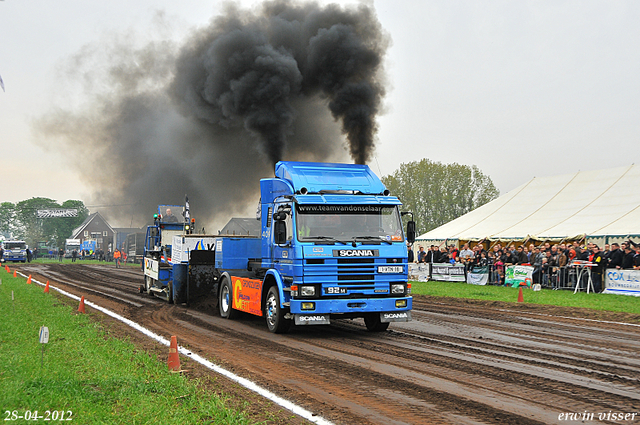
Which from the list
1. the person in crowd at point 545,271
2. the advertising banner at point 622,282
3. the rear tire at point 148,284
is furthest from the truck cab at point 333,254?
the person in crowd at point 545,271

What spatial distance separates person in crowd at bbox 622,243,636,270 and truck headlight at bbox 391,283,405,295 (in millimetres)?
12510

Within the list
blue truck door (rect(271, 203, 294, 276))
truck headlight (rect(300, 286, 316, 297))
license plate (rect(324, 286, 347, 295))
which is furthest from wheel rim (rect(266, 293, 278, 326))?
license plate (rect(324, 286, 347, 295))

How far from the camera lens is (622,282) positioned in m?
19.1

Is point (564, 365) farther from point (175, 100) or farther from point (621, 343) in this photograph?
point (175, 100)

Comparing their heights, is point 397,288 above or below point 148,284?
above

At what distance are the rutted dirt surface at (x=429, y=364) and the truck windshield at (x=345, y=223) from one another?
1.90 meters

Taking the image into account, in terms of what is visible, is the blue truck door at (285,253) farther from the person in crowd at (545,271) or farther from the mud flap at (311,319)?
the person in crowd at (545,271)

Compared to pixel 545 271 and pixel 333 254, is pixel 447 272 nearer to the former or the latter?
pixel 545 271

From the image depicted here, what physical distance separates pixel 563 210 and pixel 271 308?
22.6m

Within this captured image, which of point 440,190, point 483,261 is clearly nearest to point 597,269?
point 483,261

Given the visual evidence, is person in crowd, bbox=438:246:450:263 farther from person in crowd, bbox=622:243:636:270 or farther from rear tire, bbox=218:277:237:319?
rear tire, bbox=218:277:237:319

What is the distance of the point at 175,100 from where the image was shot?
31.8m

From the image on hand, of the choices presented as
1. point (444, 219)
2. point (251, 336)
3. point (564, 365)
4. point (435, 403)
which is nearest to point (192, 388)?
point (435, 403)

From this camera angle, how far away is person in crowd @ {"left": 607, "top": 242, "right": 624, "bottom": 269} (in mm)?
19406
